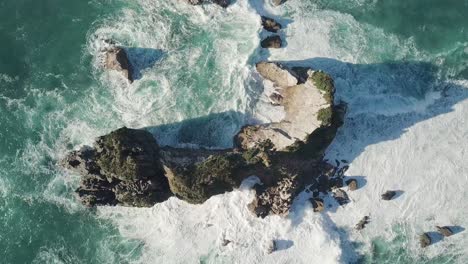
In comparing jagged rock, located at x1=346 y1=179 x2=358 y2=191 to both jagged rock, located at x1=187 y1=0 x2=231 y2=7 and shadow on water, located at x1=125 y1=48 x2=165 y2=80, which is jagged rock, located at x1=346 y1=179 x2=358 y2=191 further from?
shadow on water, located at x1=125 y1=48 x2=165 y2=80

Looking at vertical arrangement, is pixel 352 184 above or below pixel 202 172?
below

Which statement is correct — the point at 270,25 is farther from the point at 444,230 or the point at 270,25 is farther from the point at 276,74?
the point at 444,230

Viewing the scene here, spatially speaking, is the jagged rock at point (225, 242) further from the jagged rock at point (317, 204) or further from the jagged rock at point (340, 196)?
the jagged rock at point (340, 196)

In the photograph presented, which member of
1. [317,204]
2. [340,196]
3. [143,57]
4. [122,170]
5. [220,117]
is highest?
[143,57]

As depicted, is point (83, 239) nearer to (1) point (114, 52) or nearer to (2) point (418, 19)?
(1) point (114, 52)

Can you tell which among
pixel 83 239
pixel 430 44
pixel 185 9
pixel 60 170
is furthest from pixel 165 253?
pixel 430 44

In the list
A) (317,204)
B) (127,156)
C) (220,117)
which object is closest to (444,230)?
(317,204)
